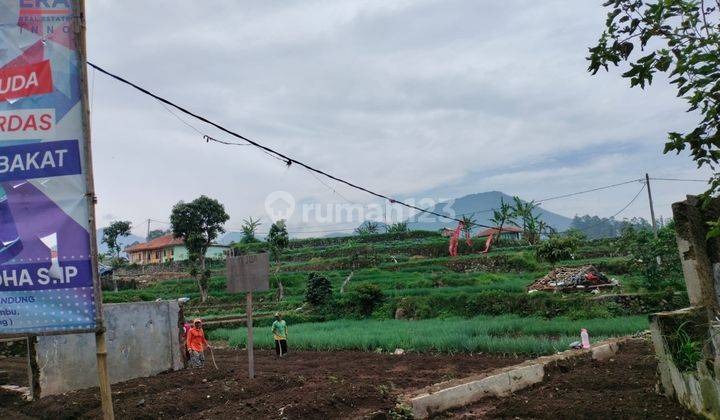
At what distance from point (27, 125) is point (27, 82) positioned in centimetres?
37

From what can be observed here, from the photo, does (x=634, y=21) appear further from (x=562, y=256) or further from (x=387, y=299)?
(x=387, y=299)

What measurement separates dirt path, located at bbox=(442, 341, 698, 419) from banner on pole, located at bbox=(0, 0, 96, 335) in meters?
4.42

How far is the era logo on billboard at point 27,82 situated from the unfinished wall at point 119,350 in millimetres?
6861

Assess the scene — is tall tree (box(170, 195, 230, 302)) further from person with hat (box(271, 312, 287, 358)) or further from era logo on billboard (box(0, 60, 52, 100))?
era logo on billboard (box(0, 60, 52, 100))

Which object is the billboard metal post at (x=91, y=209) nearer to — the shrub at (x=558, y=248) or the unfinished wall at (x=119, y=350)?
the unfinished wall at (x=119, y=350)

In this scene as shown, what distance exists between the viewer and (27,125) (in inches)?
167

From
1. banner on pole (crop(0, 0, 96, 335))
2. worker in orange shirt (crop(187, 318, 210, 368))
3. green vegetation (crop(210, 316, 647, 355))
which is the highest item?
banner on pole (crop(0, 0, 96, 335))

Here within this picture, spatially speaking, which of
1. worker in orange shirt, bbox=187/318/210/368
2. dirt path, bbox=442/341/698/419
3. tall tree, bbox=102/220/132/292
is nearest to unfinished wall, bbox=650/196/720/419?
dirt path, bbox=442/341/698/419

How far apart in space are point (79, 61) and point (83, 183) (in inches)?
40.0

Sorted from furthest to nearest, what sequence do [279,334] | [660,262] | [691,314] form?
1. [660,262]
2. [279,334]
3. [691,314]

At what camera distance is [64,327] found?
4.10 m

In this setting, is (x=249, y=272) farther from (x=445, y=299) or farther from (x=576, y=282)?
(x=576, y=282)

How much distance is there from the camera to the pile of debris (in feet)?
→ 72.1

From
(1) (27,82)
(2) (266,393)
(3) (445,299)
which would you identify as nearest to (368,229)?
(3) (445,299)
